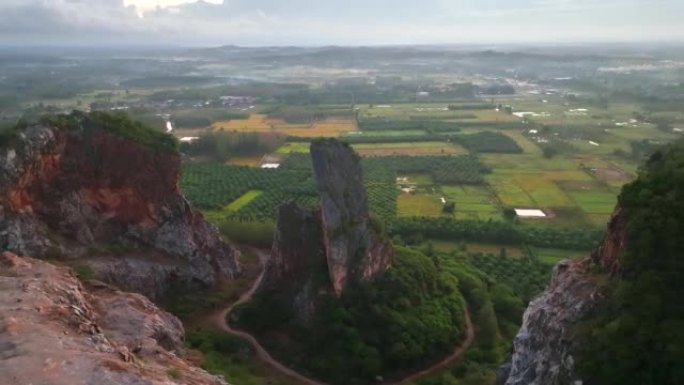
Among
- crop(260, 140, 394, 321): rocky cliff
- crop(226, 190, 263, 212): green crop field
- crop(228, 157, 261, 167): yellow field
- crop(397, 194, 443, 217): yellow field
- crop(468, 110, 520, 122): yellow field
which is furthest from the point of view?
crop(468, 110, 520, 122): yellow field

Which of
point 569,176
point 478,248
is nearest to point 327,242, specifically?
point 478,248

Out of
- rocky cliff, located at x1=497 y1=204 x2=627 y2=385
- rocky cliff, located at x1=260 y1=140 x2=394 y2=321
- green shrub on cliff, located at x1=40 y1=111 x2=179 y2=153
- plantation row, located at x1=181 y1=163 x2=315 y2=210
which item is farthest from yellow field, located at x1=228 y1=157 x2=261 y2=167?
rocky cliff, located at x1=497 y1=204 x2=627 y2=385

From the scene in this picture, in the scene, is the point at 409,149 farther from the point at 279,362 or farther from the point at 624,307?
the point at 624,307

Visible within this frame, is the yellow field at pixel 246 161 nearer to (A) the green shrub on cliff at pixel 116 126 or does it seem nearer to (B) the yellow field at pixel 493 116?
(A) the green shrub on cliff at pixel 116 126

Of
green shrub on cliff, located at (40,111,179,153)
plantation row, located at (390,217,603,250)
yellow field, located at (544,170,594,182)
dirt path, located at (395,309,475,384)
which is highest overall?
green shrub on cliff, located at (40,111,179,153)

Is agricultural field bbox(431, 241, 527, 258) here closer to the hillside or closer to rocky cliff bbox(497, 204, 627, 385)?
rocky cliff bbox(497, 204, 627, 385)

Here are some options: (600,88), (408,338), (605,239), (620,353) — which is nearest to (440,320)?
(408,338)

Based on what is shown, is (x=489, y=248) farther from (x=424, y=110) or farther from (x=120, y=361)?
(x=424, y=110)
